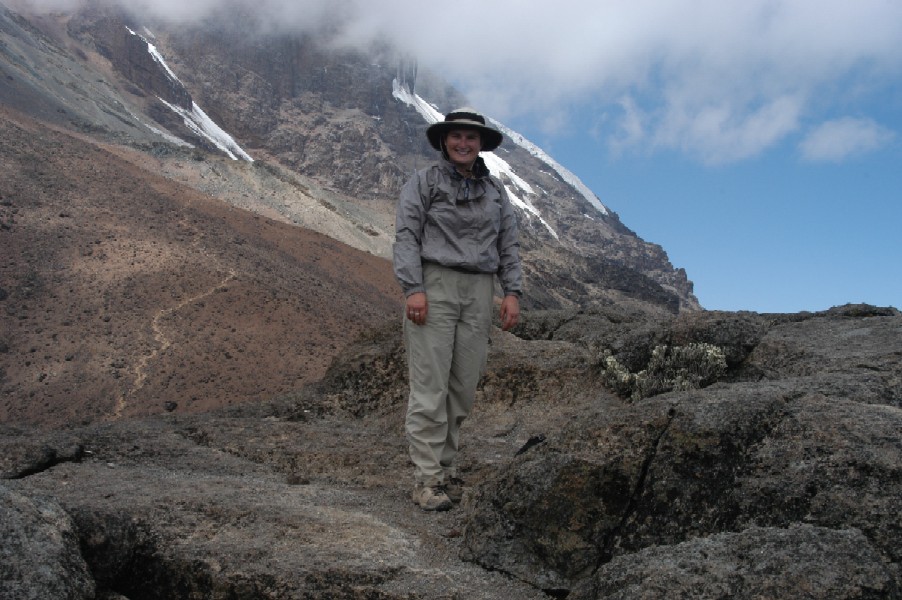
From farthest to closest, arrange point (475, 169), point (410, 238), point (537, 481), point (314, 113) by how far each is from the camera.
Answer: point (314, 113) → point (475, 169) → point (410, 238) → point (537, 481)

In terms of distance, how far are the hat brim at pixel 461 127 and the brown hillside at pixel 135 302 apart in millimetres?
10953

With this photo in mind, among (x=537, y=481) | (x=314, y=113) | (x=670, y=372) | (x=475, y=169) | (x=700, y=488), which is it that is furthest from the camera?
(x=314, y=113)

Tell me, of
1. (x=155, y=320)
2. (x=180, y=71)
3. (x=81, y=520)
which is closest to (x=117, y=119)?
(x=180, y=71)

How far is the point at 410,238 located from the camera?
3922mm

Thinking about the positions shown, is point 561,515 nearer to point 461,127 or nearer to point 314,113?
point 461,127

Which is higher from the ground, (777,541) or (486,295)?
(486,295)

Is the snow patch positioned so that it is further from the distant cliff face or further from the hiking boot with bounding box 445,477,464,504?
the hiking boot with bounding box 445,477,464,504

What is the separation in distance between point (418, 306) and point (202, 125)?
84.3 m

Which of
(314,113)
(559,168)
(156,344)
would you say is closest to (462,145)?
(156,344)

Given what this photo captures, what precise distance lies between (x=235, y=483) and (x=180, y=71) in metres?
94.5

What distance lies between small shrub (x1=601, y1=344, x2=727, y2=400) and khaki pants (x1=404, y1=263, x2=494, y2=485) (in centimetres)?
183

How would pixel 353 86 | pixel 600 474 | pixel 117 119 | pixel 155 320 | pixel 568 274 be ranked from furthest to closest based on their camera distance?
pixel 353 86 < pixel 568 274 < pixel 117 119 < pixel 155 320 < pixel 600 474

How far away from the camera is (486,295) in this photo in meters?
4.09

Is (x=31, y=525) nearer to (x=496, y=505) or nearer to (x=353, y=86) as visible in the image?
(x=496, y=505)
